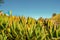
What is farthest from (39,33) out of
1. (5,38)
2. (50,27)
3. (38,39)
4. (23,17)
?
(23,17)

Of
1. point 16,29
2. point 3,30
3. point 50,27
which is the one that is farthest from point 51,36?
point 3,30

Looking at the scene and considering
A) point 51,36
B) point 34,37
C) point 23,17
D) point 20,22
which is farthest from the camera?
point 23,17

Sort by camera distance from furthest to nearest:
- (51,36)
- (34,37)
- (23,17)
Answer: (23,17) → (51,36) → (34,37)

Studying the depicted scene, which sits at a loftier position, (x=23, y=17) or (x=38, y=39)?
(x=23, y=17)

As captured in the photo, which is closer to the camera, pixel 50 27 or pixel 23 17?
pixel 50 27

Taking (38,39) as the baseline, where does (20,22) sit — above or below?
above

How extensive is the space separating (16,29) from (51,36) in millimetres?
1261

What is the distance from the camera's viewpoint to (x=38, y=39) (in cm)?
662

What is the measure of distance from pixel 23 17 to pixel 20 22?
780 millimetres

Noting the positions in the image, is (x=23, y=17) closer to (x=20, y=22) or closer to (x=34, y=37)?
(x=20, y=22)

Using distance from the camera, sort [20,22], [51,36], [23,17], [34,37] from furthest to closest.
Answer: [23,17]
[20,22]
[51,36]
[34,37]


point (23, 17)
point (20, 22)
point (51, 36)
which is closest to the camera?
point (51, 36)

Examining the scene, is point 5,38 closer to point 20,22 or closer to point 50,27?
point 20,22

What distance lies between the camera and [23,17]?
8.18m
